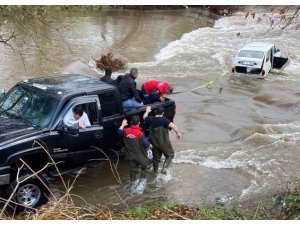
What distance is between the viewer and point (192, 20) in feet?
131

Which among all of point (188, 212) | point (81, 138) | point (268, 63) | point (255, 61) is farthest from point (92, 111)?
point (268, 63)

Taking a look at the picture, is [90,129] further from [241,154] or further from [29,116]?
[241,154]

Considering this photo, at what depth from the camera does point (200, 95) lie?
18.2 m

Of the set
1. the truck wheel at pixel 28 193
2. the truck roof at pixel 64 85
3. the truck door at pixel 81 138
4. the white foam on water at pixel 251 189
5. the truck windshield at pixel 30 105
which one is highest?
the truck roof at pixel 64 85

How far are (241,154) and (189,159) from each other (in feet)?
4.58

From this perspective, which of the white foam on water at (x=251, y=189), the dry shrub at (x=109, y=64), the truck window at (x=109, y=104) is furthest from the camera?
the dry shrub at (x=109, y=64)

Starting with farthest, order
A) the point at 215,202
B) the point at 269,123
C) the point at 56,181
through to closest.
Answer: the point at 269,123, the point at 56,181, the point at 215,202

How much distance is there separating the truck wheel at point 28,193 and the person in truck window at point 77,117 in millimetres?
1153

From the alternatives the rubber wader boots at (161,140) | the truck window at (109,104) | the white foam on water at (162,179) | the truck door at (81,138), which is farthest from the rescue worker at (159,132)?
the truck door at (81,138)

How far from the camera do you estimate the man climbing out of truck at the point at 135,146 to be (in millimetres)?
8406

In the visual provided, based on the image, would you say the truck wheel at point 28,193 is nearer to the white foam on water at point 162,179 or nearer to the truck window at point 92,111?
the truck window at point 92,111

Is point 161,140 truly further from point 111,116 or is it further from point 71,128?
point 71,128

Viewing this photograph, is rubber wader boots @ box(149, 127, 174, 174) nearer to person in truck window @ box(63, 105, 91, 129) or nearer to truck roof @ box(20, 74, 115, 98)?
truck roof @ box(20, 74, 115, 98)

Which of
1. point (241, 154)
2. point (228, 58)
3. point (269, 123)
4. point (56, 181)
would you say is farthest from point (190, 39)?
point (56, 181)
